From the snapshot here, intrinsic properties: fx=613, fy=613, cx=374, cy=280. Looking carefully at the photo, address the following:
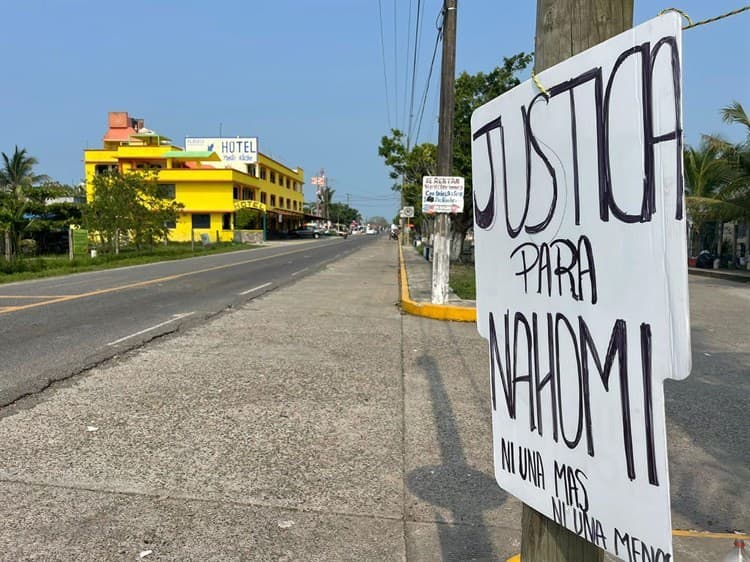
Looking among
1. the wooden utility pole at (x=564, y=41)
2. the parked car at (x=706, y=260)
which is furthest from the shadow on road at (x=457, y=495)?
the parked car at (x=706, y=260)

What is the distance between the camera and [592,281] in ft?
5.21

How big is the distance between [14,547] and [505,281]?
9.26 feet

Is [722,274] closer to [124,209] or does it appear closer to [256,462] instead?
[256,462]

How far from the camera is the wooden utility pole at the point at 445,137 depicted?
1184 centimetres

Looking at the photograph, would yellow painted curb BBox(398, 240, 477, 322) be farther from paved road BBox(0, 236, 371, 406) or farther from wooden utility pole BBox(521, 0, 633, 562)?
wooden utility pole BBox(521, 0, 633, 562)

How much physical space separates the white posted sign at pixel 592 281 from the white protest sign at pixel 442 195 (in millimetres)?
9875

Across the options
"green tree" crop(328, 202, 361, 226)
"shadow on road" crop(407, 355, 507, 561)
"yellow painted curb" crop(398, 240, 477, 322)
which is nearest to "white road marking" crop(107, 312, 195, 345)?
"yellow painted curb" crop(398, 240, 477, 322)

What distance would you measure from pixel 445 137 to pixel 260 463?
913 cm

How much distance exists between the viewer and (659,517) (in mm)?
1465

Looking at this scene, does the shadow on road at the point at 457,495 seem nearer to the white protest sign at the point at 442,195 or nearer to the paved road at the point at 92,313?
the paved road at the point at 92,313

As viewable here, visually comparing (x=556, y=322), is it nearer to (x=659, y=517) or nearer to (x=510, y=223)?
(x=510, y=223)

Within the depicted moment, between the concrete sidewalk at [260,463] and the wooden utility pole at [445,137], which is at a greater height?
the wooden utility pole at [445,137]

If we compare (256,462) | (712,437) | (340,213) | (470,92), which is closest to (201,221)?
(470,92)

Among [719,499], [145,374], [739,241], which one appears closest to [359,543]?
[719,499]
